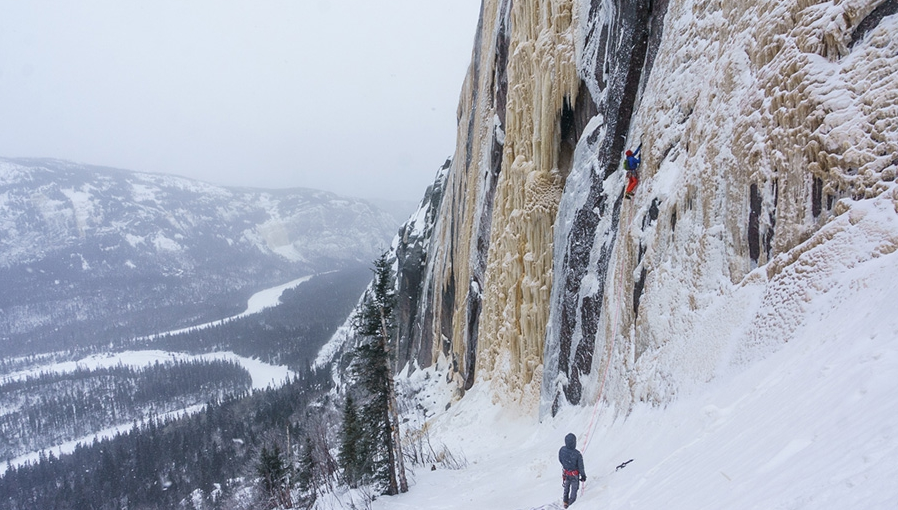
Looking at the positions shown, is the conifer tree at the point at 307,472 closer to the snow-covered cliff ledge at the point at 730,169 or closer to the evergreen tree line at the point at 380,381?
the evergreen tree line at the point at 380,381

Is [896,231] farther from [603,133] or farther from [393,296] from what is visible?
[393,296]

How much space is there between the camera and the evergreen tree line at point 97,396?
9012cm

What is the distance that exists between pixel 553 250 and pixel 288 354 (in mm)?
115538

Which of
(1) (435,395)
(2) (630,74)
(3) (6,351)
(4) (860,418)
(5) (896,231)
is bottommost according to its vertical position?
(3) (6,351)

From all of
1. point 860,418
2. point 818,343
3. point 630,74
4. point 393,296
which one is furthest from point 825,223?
point 393,296

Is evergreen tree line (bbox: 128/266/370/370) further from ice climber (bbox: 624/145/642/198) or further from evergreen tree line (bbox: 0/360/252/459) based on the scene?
ice climber (bbox: 624/145/642/198)

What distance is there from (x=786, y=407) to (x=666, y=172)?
5.83 metres

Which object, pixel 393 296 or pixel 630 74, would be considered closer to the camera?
pixel 630 74

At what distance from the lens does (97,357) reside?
5394 inches

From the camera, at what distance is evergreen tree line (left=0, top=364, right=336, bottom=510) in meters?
53.9

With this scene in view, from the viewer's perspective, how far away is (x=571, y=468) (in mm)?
6324

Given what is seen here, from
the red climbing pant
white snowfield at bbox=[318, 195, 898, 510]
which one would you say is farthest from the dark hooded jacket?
the red climbing pant

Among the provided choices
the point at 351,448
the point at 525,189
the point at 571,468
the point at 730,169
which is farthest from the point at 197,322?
the point at 730,169

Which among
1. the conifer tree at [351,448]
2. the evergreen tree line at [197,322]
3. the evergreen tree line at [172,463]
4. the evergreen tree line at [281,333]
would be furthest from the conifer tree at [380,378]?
the evergreen tree line at [197,322]
